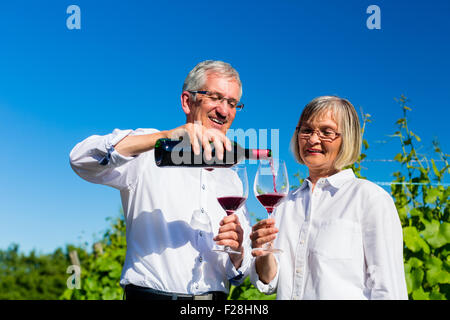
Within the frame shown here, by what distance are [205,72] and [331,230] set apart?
1323 millimetres

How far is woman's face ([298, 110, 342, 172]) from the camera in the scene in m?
2.14

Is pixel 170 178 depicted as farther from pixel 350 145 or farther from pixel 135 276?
pixel 350 145

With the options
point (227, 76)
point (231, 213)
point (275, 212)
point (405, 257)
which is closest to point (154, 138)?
point (231, 213)

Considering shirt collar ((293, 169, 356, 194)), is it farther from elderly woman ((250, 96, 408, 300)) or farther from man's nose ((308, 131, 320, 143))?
man's nose ((308, 131, 320, 143))

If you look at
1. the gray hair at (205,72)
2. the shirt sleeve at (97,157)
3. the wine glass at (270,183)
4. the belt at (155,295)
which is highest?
the gray hair at (205,72)

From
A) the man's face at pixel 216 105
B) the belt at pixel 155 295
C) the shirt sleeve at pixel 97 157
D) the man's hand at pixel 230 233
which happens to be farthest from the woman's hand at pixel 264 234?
the man's face at pixel 216 105

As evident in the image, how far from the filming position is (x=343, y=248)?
190 centimetres

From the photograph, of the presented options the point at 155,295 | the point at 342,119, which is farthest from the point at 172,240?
the point at 342,119

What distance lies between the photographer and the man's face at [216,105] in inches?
107

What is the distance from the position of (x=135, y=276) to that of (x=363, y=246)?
47.1 inches

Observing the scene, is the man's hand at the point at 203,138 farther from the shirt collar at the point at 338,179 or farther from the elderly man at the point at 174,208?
the shirt collar at the point at 338,179

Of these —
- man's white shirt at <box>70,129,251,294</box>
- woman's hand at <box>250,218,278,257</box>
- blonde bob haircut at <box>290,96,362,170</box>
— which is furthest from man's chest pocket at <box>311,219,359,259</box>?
man's white shirt at <box>70,129,251,294</box>

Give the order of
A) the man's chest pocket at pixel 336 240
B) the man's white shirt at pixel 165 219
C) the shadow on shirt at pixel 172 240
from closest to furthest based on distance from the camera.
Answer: the man's chest pocket at pixel 336 240
the man's white shirt at pixel 165 219
the shadow on shirt at pixel 172 240

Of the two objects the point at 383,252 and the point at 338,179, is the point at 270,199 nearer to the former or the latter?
the point at 338,179
